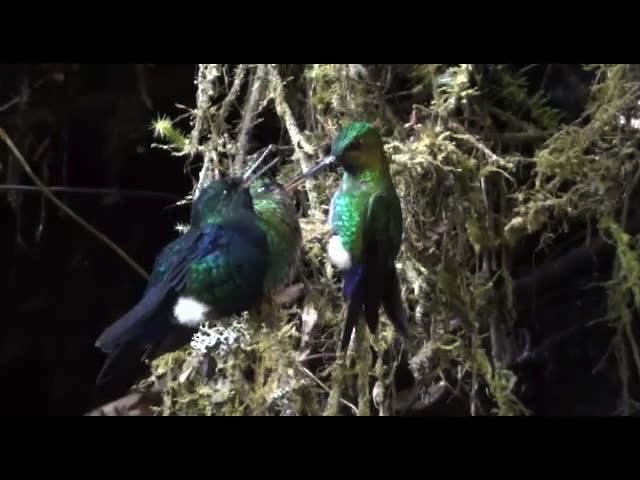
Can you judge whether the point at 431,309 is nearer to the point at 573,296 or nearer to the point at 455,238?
A: the point at 455,238

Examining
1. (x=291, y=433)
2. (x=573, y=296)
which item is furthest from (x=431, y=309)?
(x=573, y=296)

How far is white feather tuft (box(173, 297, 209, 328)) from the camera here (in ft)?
2.87

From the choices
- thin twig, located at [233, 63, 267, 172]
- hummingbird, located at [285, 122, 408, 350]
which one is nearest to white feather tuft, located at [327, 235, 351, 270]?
hummingbird, located at [285, 122, 408, 350]

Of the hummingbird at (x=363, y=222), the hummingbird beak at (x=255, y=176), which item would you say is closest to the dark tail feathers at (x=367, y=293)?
the hummingbird at (x=363, y=222)

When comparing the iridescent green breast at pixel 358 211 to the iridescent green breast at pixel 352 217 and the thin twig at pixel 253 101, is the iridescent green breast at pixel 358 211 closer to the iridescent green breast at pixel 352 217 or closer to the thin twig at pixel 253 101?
the iridescent green breast at pixel 352 217

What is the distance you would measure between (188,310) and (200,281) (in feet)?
0.08

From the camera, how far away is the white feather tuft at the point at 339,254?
92 centimetres

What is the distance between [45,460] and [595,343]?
0.70 m

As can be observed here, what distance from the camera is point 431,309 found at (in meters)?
1.18

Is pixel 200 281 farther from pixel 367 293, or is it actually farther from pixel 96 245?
pixel 96 245

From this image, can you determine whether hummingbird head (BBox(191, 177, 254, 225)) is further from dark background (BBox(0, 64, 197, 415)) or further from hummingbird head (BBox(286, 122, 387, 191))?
dark background (BBox(0, 64, 197, 415))

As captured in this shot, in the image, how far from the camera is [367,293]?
3.01 feet

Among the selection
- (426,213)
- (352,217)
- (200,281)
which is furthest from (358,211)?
(426,213)

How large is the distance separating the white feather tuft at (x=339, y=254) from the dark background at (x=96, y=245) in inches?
10.3
